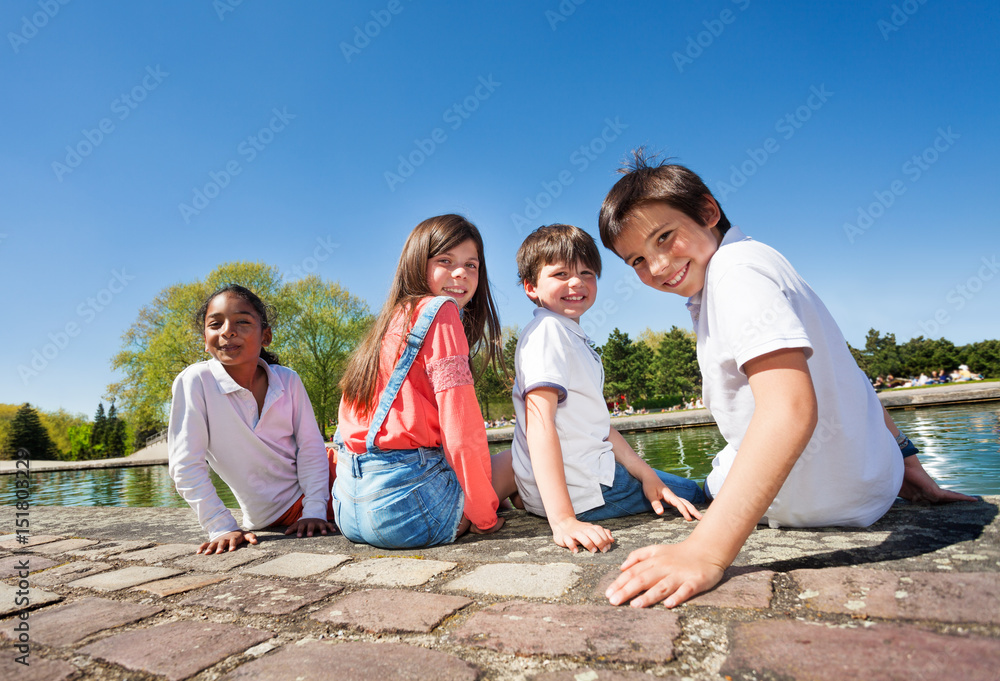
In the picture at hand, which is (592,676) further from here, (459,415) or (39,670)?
(459,415)

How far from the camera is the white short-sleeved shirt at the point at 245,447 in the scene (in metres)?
2.73

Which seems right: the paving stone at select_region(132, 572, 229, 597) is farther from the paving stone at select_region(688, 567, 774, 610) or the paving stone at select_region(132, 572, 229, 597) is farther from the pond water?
the pond water

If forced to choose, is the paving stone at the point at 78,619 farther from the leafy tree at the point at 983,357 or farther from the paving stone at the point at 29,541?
the leafy tree at the point at 983,357

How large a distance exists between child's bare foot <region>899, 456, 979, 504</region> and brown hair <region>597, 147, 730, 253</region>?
3.92ft

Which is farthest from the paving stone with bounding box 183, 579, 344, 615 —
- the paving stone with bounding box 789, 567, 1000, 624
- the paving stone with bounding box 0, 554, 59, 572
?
the paving stone with bounding box 789, 567, 1000, 624

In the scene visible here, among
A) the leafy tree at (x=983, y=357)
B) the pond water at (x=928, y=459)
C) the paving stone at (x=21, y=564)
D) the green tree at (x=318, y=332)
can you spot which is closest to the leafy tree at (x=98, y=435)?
the green tree at (x=318, y=332)

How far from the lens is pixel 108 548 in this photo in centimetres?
269

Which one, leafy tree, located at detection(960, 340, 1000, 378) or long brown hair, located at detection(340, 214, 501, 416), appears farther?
leafy tree, located at detection(960, 340, 1000, 378)

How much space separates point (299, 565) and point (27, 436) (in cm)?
3247

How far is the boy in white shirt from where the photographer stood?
1320 millimetres

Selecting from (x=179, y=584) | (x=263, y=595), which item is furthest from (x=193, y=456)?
(x=263, y=595)

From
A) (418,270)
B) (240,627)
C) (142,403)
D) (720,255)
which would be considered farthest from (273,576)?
(142,403)

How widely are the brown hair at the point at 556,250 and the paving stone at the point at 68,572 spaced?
90.9 inches

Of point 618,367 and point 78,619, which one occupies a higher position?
point 618,367
